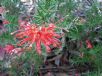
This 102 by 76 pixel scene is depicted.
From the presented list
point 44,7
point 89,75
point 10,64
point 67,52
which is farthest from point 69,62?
point 44,7

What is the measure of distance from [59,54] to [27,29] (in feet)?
3.77

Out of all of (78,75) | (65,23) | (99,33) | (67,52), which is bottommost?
(78,75)

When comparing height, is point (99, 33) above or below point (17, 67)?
above

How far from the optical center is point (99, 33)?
10.0ft

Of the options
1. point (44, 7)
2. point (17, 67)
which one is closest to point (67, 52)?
point (17, 67)

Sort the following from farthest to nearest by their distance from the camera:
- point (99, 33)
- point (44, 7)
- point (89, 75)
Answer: point (99, 33)
point (89, 75)
point (44, 7)

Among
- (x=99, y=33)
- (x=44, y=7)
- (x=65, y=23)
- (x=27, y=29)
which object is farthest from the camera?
(x=99, y=33)

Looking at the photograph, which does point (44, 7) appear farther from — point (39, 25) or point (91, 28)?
point (91, 28)

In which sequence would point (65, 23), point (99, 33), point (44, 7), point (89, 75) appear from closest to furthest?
point (44, 7) < point (65, 23) < point (89, 75) < point (99, 33)

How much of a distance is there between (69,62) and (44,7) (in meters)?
1.06

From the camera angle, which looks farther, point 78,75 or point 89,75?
point 78,75

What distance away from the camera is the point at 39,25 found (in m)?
2.17

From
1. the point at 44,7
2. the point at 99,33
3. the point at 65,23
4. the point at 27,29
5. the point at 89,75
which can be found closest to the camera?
the point at 27,29

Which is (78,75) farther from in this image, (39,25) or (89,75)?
(39,25)
